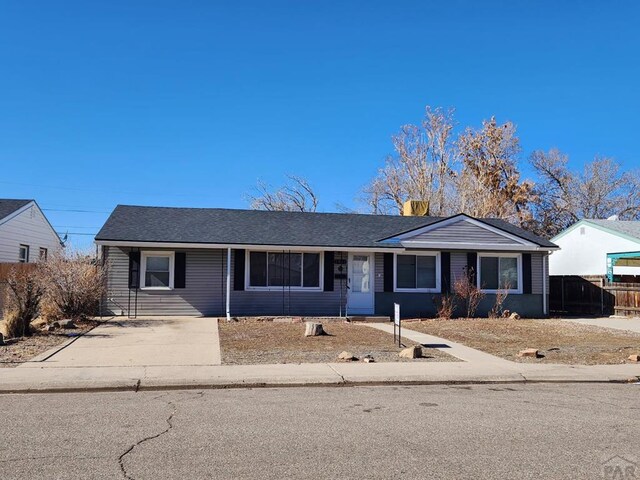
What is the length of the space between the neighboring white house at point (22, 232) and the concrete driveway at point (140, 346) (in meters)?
11.1

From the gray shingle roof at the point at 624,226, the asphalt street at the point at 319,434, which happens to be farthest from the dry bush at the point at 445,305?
the asphalt street at the point at 319,434

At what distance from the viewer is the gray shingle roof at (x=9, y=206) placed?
2653 cm

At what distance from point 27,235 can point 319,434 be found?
27.1 m

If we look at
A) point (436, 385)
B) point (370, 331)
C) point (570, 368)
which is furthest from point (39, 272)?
point (570, 368)

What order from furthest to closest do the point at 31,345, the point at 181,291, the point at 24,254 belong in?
the point at 24,254
the point at 181,291
the point at 31,345

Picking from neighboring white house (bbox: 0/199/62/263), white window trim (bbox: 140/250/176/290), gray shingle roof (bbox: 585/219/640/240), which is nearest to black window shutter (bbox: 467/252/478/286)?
gray shingle roof (bbox: 585/219/640/240)

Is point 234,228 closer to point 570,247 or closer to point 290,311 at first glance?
point 290,311

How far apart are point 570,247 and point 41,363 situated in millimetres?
29149

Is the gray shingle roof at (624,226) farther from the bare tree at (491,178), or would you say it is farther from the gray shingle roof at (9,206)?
the gray shingle roof at (9,206)

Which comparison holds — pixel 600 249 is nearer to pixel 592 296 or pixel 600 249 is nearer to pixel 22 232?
pixel 592 296

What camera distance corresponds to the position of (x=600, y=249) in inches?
1182

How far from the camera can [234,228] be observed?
21.7 meters

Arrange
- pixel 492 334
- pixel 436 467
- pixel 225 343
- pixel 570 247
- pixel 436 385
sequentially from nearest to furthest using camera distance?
pixel 436 467 < pixel 436 385 < pixel 225 343 < pixel 492 334 < pixel 570 247

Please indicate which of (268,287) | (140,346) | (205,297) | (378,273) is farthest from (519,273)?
(140,346)
